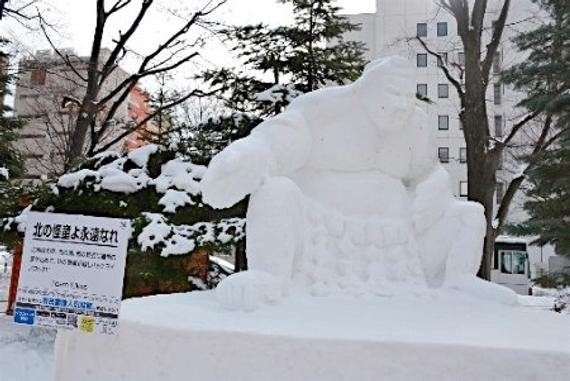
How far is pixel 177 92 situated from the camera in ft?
51.5

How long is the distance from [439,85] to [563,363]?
27.0 meters

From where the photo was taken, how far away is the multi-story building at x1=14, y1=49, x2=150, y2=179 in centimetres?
1191

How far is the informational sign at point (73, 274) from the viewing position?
1860 millimetres

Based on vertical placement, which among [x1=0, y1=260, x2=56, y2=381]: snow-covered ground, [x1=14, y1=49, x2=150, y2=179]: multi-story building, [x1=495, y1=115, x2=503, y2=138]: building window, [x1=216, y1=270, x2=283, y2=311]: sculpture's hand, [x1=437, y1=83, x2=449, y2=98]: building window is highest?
[x1=437, y1=83, x2=449, y2=98]: building window

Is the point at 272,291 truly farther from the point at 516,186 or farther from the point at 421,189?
the point at 516,186

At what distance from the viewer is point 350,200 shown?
107 inches

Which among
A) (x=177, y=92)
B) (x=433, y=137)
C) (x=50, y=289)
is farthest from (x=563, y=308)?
(x=177, y=92)

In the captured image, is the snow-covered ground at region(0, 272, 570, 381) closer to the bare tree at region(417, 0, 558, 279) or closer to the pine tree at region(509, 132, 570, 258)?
the pine tree at region(509, 132, 570, 258)

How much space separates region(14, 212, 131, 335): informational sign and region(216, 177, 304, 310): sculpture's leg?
1.74 ft

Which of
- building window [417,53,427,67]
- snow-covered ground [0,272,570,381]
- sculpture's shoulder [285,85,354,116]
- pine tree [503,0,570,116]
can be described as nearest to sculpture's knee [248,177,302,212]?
snow-covered ground [0,272,570,381]

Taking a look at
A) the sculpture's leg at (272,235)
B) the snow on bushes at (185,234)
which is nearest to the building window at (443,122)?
the snow on bushes at (185,234)

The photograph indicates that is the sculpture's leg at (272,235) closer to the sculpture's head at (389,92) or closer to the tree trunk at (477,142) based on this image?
the sculpture's head at (389,92)

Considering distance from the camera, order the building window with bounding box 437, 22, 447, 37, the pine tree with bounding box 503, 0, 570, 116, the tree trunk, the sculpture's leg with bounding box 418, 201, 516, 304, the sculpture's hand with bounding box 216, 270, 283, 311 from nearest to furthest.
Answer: the sculpture's hand with bounding box 216, 270, 283, 311 → the sculpture's leg with bounding box 418, 201, 516, 304 → the pine tree with bounding box 503, 0, 570, 116 → the tree trunk → the building window with bounding box 437, 22, 447, 37

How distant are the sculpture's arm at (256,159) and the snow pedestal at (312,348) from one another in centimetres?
56
